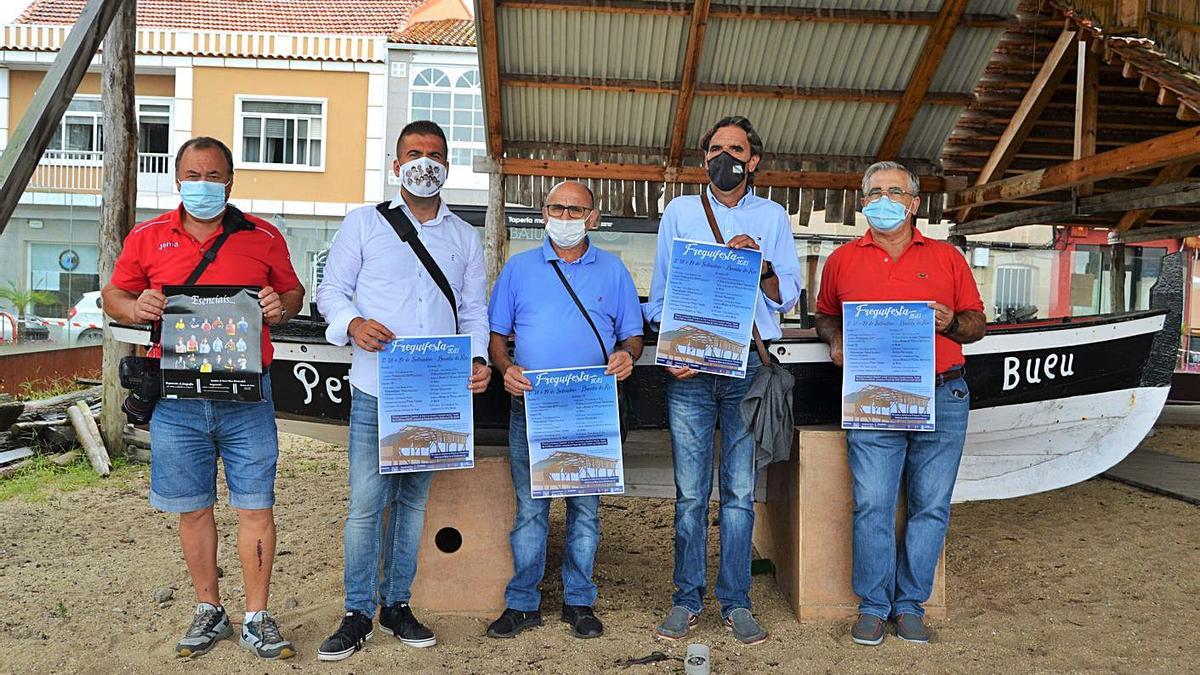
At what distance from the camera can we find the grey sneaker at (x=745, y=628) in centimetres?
392

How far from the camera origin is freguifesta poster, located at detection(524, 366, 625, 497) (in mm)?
3832

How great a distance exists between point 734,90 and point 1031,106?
10.2 ft

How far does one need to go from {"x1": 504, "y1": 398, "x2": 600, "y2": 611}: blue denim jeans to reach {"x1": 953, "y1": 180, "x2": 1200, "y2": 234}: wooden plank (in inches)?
275

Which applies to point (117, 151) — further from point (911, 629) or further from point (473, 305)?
point (911, 629)

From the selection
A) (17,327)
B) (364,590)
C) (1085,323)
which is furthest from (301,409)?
(17,327)

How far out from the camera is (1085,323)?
6.72m

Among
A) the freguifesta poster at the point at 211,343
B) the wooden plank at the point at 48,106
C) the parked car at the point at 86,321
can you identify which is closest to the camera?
the wooden plank at the point at 48,106

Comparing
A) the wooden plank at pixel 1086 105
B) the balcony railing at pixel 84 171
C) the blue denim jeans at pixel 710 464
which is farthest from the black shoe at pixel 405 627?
the balcony railing at pixel 84 171

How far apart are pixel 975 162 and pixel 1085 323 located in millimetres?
3849

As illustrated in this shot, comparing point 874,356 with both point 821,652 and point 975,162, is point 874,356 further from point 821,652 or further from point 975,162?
point 975,162

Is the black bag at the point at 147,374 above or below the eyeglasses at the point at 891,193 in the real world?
below

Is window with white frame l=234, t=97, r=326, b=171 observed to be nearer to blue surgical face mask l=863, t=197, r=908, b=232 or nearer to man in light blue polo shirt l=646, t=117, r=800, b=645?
man in light blue polo shirt l=646, t=117, r=800, b=645

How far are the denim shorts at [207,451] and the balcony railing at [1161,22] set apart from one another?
6.51m

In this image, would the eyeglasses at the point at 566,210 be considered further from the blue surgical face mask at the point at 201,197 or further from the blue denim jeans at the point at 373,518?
the blue surgical face mask at the point at 201,197
